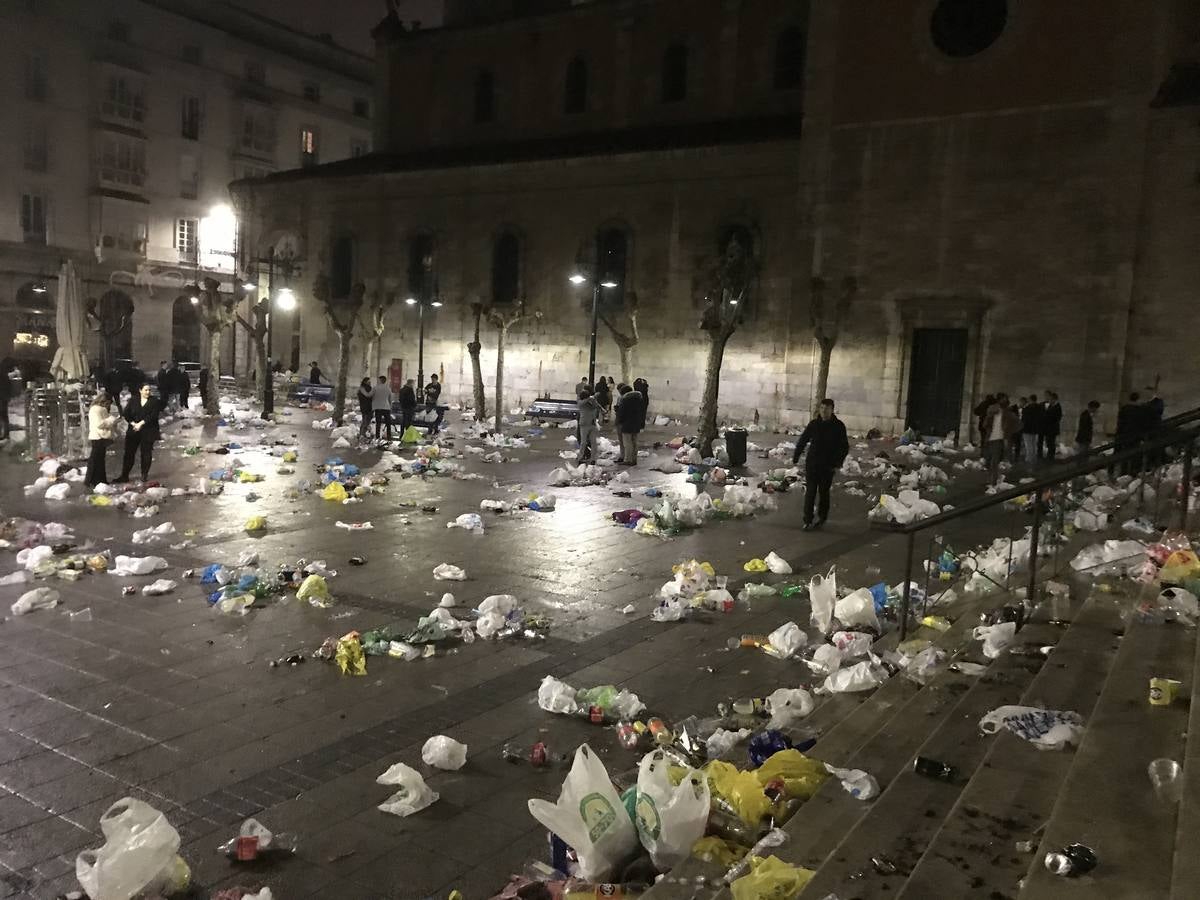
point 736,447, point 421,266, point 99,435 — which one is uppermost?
point 421,266

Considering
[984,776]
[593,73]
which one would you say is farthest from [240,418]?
[984,776]

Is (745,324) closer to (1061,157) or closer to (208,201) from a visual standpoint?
(1061,157)

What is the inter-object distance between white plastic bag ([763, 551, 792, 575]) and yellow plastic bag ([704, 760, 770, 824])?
16.7ft

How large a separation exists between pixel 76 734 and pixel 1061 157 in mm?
24363

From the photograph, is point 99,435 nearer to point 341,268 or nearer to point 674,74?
point 674,74

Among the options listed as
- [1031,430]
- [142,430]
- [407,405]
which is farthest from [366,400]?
[1031,430]

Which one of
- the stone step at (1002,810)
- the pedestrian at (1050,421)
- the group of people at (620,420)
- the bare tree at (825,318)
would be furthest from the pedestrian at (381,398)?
the stone step at (1002,810)

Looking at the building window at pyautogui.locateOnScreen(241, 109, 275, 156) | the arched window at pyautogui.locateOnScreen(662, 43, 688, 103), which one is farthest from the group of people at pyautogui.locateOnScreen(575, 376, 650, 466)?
the building window at pyautogui.locateOnScreen(241, 109, 275, 156)

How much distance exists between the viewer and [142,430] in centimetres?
1342

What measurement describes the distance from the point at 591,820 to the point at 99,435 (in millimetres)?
11346

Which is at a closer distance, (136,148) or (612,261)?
(612,261)

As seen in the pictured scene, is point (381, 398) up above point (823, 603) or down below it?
above

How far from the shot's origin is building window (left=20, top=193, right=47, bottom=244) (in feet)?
136

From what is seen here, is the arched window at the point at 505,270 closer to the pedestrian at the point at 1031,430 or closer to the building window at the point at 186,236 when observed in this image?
the pedestrian at the point at 1031,430
